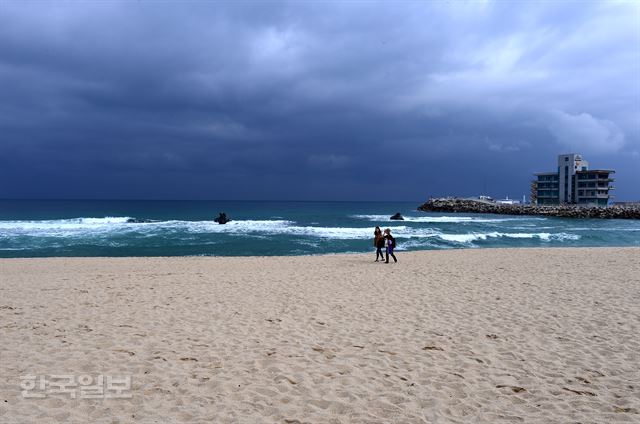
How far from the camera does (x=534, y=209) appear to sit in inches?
2798

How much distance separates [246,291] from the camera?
33.9ft

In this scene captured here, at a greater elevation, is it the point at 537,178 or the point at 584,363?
the point at 537,178

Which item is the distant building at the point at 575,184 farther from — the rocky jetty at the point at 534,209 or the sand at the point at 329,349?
the sand at the point at 329,349

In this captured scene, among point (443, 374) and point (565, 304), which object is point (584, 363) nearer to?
point (443, 374)

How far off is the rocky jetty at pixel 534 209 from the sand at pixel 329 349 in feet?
203

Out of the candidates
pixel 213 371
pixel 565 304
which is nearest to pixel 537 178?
pixel 565 304

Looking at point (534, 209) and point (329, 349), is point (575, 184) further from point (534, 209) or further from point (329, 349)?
point (329, 349)

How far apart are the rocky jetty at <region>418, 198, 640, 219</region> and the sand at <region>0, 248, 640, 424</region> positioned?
203ft

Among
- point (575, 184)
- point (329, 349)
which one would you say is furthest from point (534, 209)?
point (329, 349)

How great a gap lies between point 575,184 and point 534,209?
17525 millimetres

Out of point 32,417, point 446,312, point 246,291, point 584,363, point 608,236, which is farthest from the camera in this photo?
point 608,236

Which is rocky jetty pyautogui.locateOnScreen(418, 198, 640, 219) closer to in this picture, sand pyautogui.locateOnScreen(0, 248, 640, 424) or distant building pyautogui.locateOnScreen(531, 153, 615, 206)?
distant building pyautogui.locateOnScreen(531, 153, 615, 206)

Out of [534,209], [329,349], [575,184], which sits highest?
[575,184]

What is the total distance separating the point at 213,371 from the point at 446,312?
16.1ft
